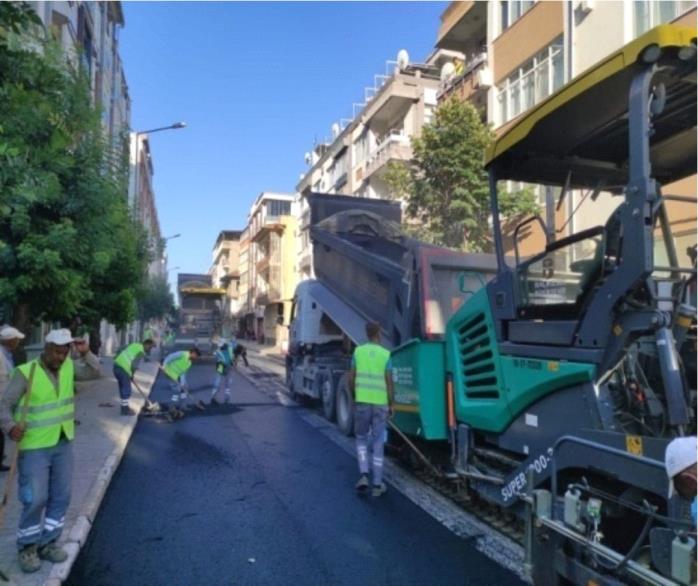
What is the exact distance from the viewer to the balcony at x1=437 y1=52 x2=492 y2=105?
60.4 ft

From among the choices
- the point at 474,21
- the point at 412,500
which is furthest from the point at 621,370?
the point at 474,21

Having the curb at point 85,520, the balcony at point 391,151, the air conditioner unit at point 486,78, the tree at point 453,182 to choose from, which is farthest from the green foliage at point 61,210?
the balcony at point 391,151

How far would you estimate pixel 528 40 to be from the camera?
54.9 feet

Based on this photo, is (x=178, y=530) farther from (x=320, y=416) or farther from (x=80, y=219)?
(x=320, y=416)

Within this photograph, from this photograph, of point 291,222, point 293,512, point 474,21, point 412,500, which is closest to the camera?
point 293,512

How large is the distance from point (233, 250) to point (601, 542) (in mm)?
89558

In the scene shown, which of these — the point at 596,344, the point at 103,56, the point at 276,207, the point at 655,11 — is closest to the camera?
the point at 596,344

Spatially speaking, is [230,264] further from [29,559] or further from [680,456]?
[680,456]

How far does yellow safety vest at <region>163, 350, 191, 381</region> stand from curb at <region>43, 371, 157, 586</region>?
300 cm

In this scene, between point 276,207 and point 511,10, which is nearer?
point 511,10

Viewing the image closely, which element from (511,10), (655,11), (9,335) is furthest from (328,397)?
(511,10)

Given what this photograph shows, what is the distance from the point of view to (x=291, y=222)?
50.4 m

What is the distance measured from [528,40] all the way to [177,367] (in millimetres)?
12136

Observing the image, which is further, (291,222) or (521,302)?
(291,222)
